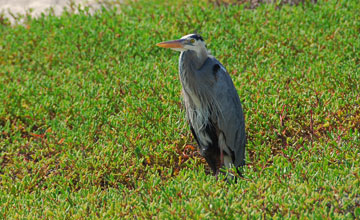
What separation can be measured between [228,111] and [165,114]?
3.67 ft

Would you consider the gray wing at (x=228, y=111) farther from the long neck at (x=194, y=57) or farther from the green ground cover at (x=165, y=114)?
the green ground cover at (x=165, y=114)

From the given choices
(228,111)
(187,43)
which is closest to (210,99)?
(228,111)

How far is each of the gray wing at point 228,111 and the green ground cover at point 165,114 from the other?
28cm

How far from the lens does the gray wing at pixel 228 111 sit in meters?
4.23

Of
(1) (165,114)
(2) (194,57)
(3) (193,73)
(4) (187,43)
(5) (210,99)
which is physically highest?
(4) (187,43)

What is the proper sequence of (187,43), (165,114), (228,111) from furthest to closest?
(165,114) → (228,111) → (187,43)

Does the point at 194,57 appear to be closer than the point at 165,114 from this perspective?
Yes

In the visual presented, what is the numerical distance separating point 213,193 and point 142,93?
7.86ft

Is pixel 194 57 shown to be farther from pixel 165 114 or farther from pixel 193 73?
pixel 165 114

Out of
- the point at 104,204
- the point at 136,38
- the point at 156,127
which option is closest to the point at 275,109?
the point at 156,127

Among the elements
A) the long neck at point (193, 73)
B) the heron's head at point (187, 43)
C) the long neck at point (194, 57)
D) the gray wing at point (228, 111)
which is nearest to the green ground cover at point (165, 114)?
the gray wing at point (228, 111)

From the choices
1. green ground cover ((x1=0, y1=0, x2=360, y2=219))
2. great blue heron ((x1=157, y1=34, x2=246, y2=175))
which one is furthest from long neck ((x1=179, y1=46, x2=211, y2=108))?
green ground cover ((x1=0, y1=0, x2=360, y2=219))

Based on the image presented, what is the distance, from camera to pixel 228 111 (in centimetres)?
427

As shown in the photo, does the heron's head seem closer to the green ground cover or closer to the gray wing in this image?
the gray wing
